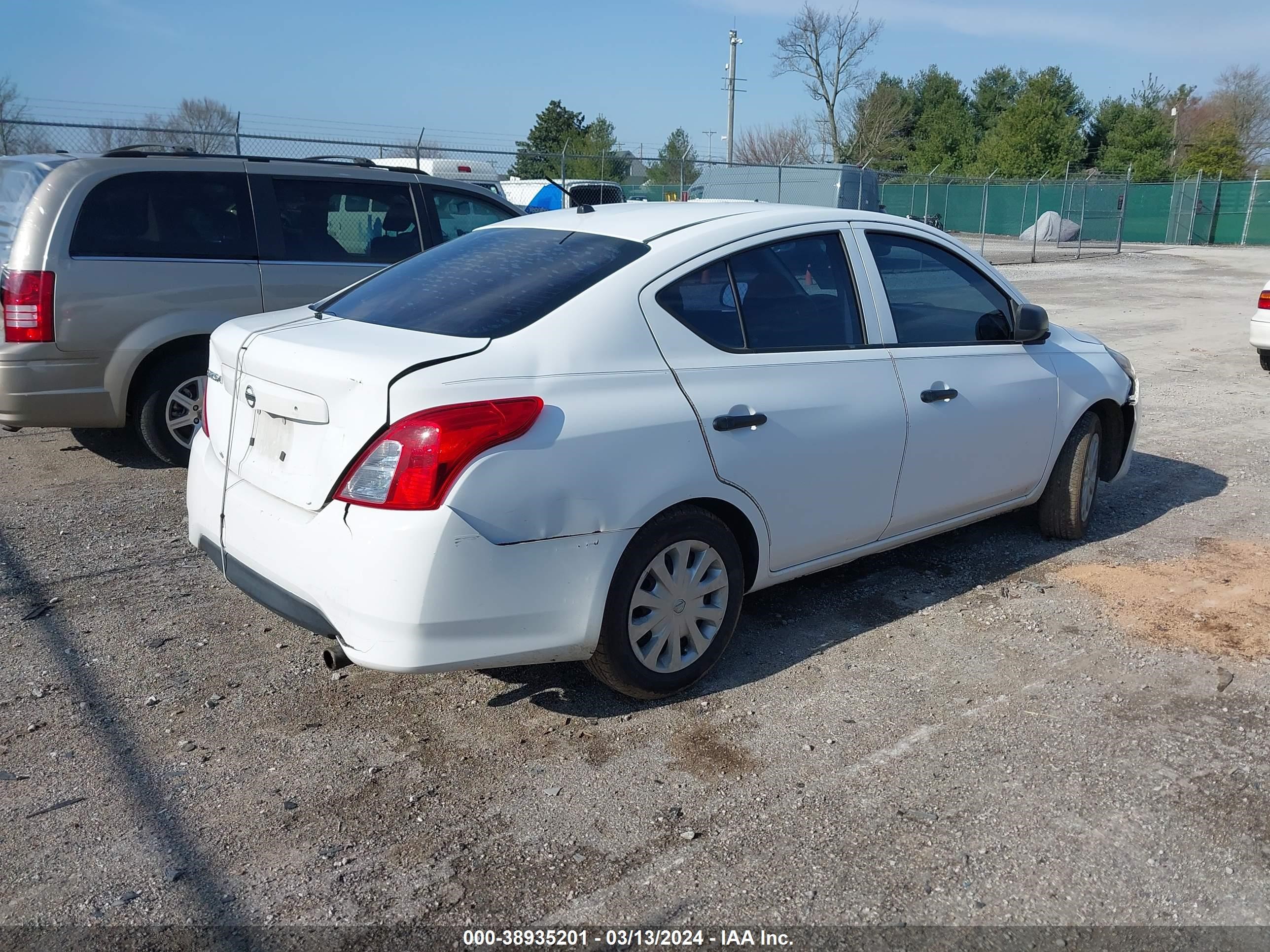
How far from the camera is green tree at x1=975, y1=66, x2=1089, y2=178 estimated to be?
53281mm

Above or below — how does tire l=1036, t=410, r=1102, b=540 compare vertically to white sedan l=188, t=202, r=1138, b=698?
below

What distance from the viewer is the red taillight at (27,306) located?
5.98 metres

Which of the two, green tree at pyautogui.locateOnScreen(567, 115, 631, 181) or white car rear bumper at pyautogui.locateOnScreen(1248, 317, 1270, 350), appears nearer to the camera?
white car rear bumper at pyautogui.locateOnScreen(1248, 317, 1270, 350)

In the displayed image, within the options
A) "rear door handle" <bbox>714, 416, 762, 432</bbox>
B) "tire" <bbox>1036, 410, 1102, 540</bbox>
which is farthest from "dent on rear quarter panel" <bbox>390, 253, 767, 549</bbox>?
"tire" <bbox>1036, 410, 1102, 540</bbox>

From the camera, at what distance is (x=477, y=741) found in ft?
11.7

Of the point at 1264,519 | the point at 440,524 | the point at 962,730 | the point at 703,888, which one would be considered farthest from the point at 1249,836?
the point at 1264,519

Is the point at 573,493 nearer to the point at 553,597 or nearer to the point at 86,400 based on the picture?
the point at 553,597

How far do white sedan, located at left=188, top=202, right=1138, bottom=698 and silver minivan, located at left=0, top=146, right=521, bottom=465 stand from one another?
2.59 metres

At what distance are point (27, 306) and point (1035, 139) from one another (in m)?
55.0

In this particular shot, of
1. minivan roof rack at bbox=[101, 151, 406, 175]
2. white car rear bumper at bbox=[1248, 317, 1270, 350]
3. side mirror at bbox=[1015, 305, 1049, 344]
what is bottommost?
white car rear bumper at bbox=[1248, 317, 1270, 350]

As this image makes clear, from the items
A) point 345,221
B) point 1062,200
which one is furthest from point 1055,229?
point 345,221

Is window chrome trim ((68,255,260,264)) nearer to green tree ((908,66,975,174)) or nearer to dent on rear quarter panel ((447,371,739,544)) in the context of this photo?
dent on rear quarter panel ((447,371,739,544))

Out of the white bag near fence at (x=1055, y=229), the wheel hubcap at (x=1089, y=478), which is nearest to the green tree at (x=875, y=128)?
the white bag near fence at (x=1055, y=229)

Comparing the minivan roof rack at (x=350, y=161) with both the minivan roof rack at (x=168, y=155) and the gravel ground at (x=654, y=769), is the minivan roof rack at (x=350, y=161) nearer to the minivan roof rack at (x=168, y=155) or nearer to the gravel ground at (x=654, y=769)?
the minivan roof rack at (x=168, y=155)
